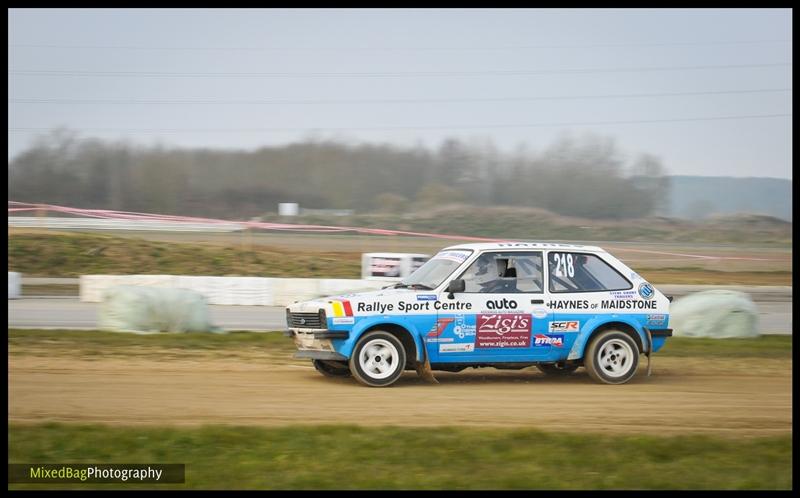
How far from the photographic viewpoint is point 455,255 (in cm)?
1102

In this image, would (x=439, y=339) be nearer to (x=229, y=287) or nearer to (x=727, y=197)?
(x=229, y=287)

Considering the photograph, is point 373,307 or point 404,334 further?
point 404,334

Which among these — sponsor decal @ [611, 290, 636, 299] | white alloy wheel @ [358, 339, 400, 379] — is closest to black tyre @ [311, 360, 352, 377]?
white alloy wheel @ [358, 339, 400, 379]

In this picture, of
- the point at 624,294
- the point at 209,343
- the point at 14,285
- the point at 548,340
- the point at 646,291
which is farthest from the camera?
the point at 14,285

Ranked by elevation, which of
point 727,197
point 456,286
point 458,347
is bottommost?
point 458,347

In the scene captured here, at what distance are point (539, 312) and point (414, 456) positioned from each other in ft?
13.2

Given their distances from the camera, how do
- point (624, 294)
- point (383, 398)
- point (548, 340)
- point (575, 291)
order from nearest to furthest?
point (383, 398) < point (548, 340) < point (575, 291) < point (624, 294)

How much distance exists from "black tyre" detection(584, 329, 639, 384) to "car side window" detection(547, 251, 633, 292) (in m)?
0.56

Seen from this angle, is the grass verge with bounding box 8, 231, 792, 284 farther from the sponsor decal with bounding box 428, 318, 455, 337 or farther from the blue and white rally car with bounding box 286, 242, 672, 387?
the sponsor decal with bounding box 428, 318, 455, 337

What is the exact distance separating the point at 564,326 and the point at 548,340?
25 centimetres

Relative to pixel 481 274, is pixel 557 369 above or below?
below

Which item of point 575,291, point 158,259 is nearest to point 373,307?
point 575,291

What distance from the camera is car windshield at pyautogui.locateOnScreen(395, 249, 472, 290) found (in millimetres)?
10719
